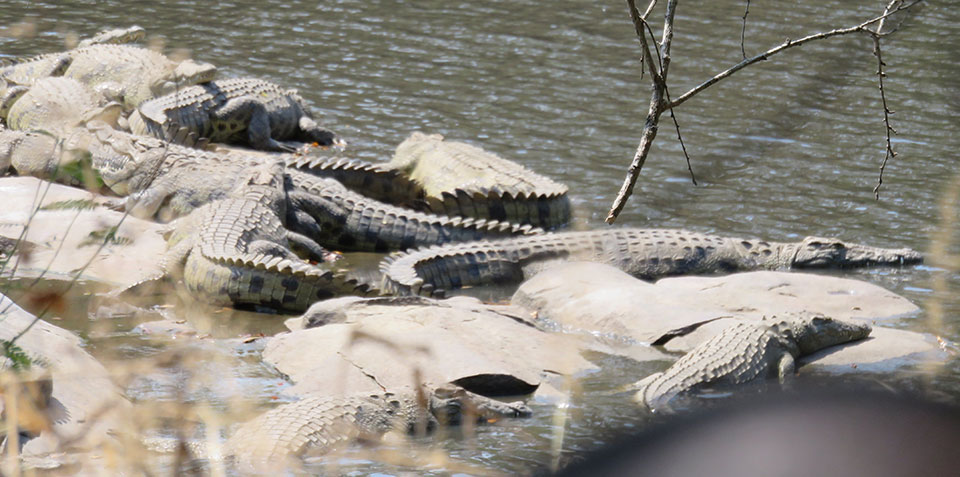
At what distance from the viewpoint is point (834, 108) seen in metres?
11.8

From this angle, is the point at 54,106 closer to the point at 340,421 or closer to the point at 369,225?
the point at 369,225

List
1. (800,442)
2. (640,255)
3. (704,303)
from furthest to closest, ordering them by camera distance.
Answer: (640,255)
(704,303)
(800,442)

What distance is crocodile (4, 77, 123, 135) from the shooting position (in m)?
9.95

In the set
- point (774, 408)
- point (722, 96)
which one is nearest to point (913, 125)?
point (722, 96)

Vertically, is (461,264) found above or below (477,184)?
below

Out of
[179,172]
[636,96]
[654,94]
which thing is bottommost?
[179,172]

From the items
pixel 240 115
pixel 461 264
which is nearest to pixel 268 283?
pixel 461 264

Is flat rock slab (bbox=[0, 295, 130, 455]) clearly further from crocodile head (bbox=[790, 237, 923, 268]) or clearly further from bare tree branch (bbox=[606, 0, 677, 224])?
crocodile head (bbox=[790, 237, 923, 268])

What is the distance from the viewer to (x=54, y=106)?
33.6 ft

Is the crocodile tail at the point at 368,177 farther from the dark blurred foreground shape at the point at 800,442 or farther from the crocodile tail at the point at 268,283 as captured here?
the dark blurred foreground shape at the point at 800,442

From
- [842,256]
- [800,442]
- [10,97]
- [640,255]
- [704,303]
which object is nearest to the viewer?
[800,442]

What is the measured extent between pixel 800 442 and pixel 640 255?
257 inches

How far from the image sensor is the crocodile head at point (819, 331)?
18.9 ft

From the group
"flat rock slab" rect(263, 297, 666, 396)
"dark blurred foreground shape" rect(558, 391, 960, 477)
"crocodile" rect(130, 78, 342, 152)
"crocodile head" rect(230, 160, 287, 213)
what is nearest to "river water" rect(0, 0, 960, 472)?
"crocodile" rect(130, 78, 342, 152)
